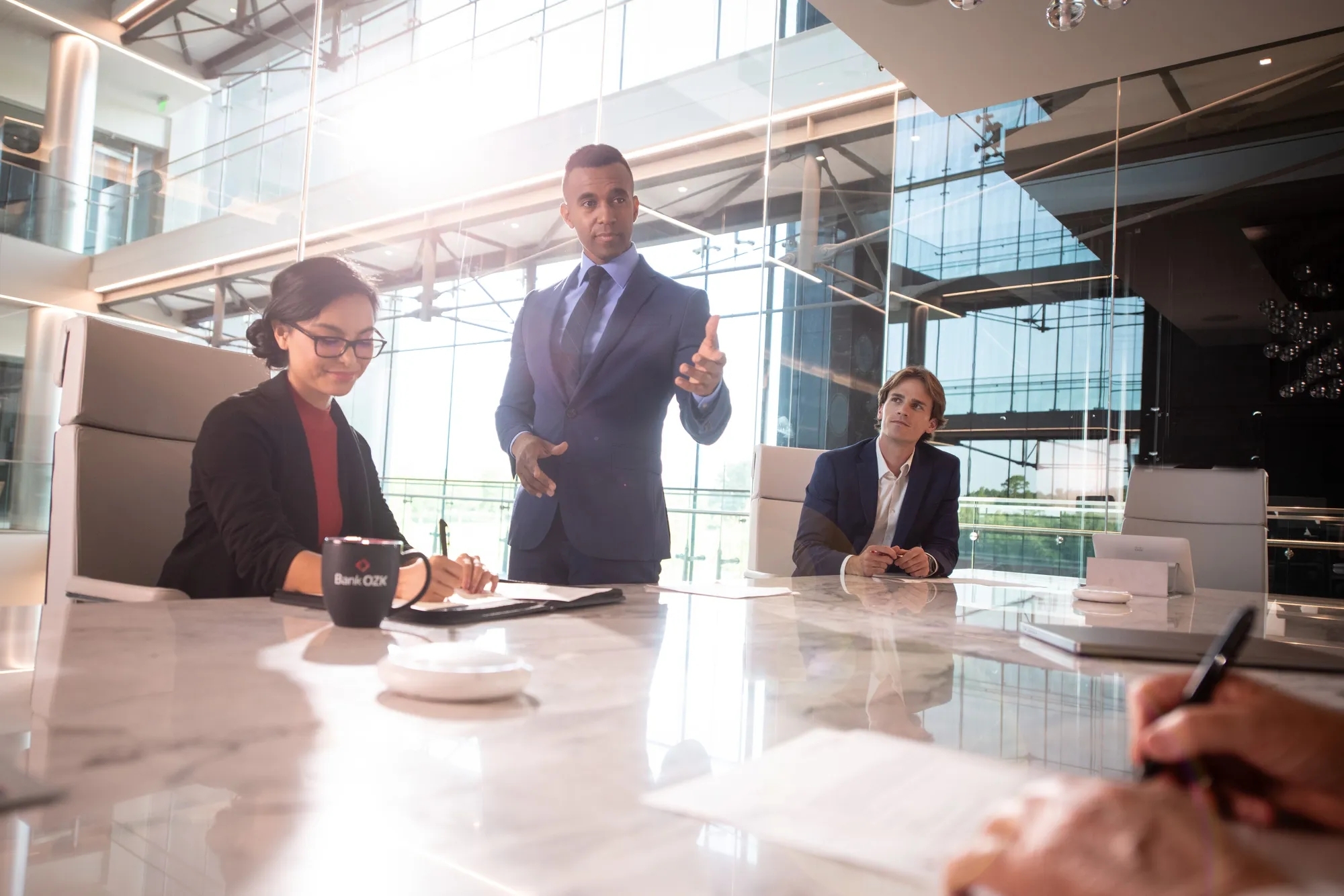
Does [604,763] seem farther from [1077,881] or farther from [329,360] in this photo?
[329,360]

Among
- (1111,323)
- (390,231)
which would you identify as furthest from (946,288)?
(390,231)

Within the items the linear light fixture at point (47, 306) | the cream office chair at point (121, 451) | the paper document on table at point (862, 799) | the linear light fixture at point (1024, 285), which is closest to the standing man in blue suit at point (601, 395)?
the cream office chair at point (121, 451)

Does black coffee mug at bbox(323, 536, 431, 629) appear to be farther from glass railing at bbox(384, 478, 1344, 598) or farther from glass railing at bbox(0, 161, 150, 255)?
glass railing at bbox(0, 161, 150, 255)

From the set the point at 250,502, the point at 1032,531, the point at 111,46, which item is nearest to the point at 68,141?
the point at 111,46

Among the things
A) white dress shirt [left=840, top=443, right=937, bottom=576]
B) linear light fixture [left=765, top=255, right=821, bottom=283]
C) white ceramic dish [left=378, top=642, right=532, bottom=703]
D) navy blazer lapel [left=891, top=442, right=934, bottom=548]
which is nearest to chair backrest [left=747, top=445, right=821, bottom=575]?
white dress shirt [left=840, top=443, right=937, bottom=576]

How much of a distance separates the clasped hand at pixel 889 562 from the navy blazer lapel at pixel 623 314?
922 mm

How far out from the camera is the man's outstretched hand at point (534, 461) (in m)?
1.89

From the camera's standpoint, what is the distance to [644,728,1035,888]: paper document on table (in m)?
0.41

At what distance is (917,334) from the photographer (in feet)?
20.1

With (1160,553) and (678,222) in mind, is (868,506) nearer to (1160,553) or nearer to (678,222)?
(1160,553)

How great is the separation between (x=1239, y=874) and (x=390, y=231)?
607 cm

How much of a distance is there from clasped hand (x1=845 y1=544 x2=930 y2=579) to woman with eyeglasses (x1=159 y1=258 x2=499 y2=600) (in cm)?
126

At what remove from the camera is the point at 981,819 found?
438 millimetres

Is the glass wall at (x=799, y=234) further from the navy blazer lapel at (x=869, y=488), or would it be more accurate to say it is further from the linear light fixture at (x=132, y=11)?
the navy blazer lapel at (x=869, y=488)
